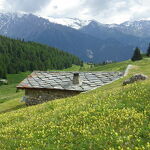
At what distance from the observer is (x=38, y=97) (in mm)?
40688

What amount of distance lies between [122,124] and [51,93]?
2537cm

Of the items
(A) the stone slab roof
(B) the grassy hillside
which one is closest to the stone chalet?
(A) the stone slab roof

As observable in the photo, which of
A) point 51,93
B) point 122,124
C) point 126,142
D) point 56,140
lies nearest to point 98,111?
point 122,124

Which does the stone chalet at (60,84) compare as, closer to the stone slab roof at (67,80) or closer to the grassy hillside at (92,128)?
the stone slab roof at (67,80)

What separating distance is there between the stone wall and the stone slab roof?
0.72 metres

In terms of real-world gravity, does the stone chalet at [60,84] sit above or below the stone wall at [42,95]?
above

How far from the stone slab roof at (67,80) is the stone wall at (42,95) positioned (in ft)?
2.37

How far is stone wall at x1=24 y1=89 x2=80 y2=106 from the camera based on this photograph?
127 ft

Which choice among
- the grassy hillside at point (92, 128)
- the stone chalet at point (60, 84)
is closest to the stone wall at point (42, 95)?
the stone chalet at point (60, 84)

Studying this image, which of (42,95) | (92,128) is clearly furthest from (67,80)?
(92,128)

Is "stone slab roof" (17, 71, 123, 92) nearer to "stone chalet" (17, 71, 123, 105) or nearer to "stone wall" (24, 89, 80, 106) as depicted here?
"stone chalet" (17, 71, 123, 105)

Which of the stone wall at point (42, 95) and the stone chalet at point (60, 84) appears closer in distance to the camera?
the stone chalet at point (60, 84)

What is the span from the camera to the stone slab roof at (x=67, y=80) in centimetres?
3825

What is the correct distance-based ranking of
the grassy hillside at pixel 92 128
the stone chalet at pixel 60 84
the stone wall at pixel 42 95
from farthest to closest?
the stone wall at pixel 42 95 < the stone chalet at pixel 60 84 < the grassy hillside at pixel 92 128
